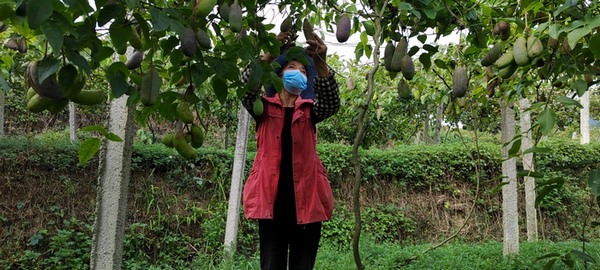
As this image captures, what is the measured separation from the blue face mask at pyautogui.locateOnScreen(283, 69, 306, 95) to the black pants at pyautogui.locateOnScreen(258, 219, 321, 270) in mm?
649

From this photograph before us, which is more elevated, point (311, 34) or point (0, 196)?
A: point (311, 34)

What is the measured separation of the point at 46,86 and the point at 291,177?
1.50 m

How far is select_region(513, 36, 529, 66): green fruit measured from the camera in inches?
49.9

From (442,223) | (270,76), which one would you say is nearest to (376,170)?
(442,223)

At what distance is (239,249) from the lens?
479 centimetres

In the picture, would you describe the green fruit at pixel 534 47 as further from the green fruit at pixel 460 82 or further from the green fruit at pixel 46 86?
the green fruit at pixel 46 86

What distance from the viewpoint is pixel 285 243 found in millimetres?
2168

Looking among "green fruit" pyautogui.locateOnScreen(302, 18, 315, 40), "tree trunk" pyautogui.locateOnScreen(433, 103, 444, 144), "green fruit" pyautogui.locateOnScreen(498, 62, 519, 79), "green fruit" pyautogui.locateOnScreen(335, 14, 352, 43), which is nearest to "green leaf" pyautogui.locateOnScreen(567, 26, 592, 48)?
"green fruit" pyautogui.locateOnScreen(498, 62, 519, 79)

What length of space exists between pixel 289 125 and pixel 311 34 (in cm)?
68

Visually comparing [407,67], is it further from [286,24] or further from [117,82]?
[117,82]

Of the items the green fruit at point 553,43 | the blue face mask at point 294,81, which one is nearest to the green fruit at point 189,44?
the green fruit at point 553,43

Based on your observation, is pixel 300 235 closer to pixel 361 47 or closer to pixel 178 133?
pixel 361 47

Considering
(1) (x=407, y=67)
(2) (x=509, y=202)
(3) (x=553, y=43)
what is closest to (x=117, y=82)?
(1) (x=407, y=67)

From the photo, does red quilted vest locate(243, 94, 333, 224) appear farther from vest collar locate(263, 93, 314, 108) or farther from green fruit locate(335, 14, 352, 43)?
green fruit locate(335, 14, 352, 43)
